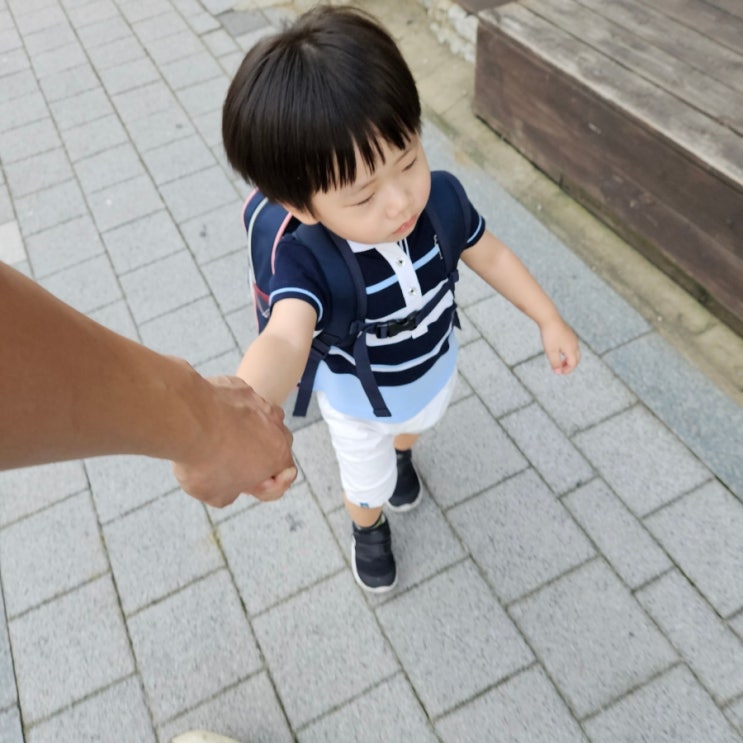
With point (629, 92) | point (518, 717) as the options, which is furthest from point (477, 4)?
point (518, 717)

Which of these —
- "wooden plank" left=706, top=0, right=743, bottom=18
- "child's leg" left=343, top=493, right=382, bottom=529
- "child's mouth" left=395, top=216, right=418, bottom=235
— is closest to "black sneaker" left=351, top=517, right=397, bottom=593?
"child's leg" left=343, top=493, right=382, bottom=529

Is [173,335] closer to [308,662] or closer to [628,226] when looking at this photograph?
[308,662]

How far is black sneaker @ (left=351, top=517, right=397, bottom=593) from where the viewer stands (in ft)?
7.14

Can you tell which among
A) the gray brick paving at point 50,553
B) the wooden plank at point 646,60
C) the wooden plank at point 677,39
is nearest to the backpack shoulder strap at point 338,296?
the gray brick paving at point 50,553

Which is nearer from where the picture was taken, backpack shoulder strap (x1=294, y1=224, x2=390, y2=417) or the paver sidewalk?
backpack shoulder strap (x1=294, y1=224, x2=390, y2=417)

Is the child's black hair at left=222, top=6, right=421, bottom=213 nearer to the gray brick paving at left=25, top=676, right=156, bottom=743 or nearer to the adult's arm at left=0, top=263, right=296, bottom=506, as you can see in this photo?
the adult's arm at left=0, top=263, right=296, bottom=506

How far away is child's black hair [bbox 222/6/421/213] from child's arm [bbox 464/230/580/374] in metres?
0.51

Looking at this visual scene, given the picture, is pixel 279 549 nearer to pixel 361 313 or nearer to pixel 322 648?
pixel 322 648

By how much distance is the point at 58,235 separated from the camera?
368 cm

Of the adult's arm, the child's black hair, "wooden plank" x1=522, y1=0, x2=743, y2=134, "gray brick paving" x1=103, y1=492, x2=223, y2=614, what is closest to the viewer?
the adult's arm

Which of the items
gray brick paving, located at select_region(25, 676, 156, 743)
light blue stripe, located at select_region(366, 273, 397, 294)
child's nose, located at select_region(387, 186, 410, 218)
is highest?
child's nose, located at select_region(387, 186, 410, 218)

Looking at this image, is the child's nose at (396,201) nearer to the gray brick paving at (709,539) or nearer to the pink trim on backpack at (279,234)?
the pink trim on backpack at (279,234)

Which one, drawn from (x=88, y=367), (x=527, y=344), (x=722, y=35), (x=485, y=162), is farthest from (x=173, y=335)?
(x=722, y=35)

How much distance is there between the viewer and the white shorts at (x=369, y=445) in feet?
5.98
